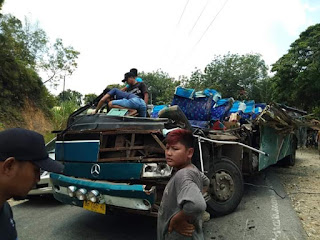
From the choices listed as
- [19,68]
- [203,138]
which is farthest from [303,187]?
[19,68]

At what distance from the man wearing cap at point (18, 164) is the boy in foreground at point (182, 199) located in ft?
2.76

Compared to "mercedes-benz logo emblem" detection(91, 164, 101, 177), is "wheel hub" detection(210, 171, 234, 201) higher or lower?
lower

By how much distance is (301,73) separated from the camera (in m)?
14.7

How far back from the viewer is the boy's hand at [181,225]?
1.79m

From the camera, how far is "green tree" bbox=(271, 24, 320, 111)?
47.1ft

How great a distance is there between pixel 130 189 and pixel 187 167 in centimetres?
123

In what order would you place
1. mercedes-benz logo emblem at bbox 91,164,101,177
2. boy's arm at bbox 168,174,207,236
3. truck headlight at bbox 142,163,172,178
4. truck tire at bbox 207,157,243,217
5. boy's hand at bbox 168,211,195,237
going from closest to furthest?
boy's arm at bbox 168,174,207,236 → boy's hand at bbox 168,211,195,237 → truck headlight at bbox 142,163,172,178 → mercedes-benz logo emblem at bbox 91,164,101,177 → truck tire at bbox 207,157,243,217

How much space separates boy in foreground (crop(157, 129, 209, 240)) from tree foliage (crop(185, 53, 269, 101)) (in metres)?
27.0

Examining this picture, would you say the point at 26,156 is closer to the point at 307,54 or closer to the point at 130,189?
the point at 130,189

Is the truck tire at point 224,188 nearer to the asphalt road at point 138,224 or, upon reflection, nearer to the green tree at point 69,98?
the asphalt road at point 138,224

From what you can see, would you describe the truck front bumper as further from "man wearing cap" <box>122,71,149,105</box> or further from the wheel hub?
"man wearing cap" <box>122,71,149,105</box>

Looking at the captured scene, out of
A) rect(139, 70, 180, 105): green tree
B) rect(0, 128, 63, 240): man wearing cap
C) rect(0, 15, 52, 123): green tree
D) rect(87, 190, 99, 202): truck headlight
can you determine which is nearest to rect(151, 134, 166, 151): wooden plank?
rect(87, 190, 99, 202): truck headlight

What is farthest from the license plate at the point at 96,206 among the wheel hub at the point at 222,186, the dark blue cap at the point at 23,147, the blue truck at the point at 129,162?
the dark blue cap at the point at 23,147

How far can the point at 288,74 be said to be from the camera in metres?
15.9
